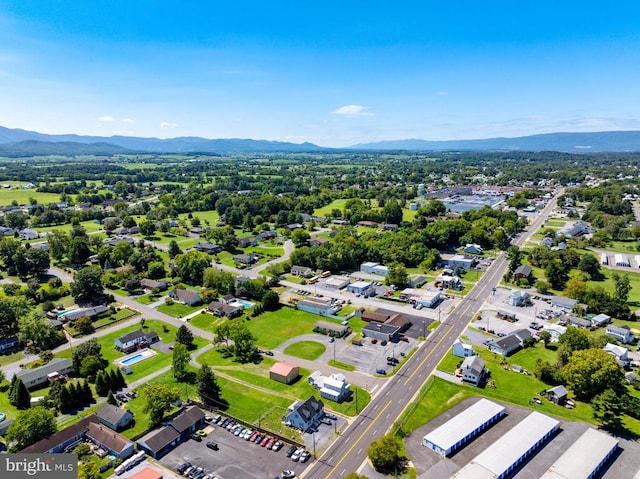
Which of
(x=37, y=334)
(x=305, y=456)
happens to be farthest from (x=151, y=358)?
(x=305, y=456)

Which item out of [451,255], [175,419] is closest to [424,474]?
[175,419]

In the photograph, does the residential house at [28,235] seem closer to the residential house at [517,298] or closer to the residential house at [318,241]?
the residential house at [318,241]

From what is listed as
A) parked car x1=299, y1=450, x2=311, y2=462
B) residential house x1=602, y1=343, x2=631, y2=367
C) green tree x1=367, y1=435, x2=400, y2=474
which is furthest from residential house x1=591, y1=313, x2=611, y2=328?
parked car x1=299, y1=450, x2=311, y2=462

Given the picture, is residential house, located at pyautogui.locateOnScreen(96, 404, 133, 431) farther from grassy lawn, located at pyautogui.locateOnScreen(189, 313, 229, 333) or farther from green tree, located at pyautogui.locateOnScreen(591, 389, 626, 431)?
green tree, located at pyautogui.locateOnScreen(591, 389, 626, 431)

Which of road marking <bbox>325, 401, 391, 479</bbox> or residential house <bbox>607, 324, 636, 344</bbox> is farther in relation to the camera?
residential house <bbox>607, 324, 636, 344</bbox>

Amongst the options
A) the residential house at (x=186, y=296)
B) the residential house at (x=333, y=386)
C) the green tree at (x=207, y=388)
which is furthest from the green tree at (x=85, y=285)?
the residential house at (x=333, y=386)

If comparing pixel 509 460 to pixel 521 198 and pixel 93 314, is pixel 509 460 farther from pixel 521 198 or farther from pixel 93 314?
pixel 521 198
